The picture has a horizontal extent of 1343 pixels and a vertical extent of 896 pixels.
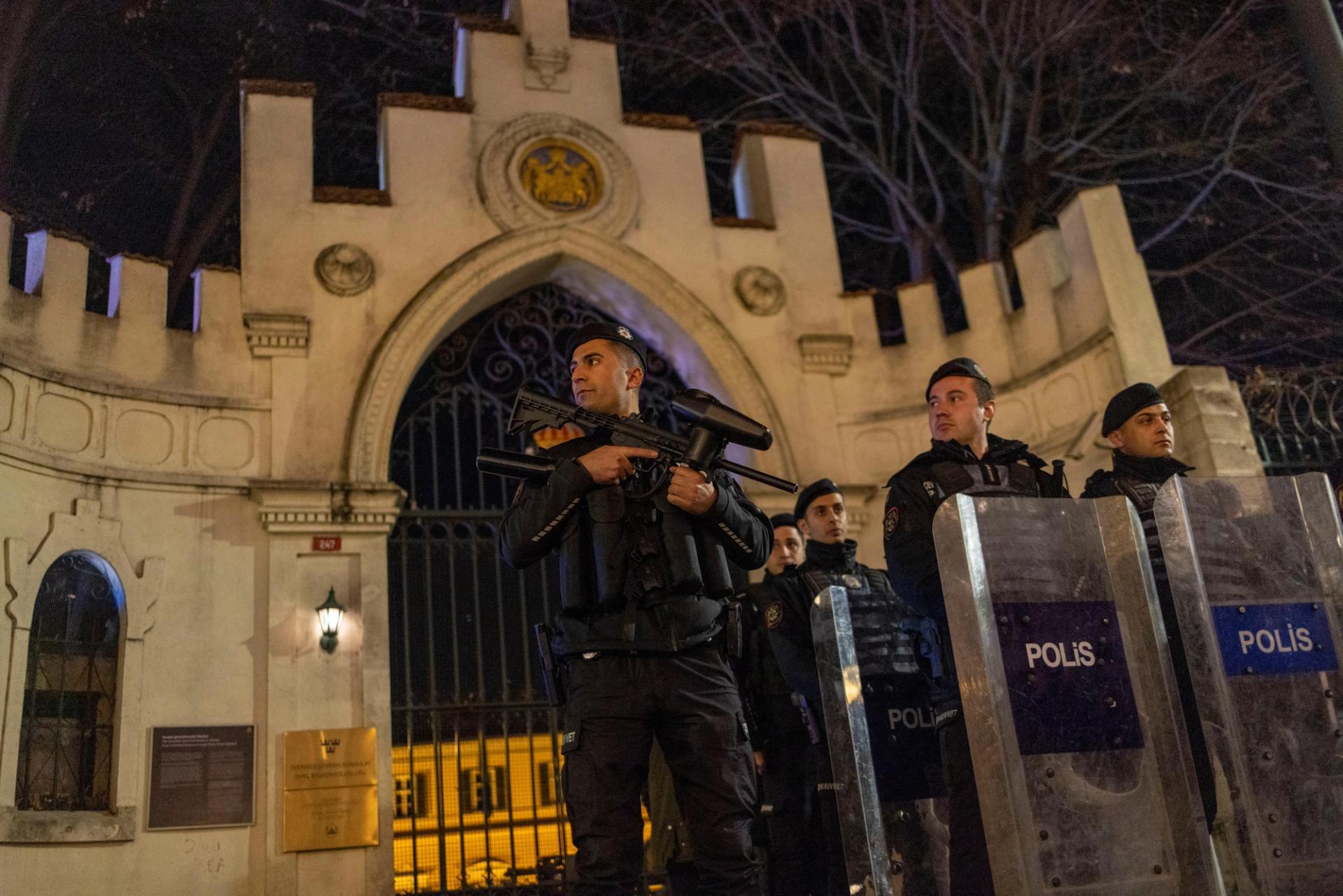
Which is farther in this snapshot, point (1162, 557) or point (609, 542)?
point (1162, 557)

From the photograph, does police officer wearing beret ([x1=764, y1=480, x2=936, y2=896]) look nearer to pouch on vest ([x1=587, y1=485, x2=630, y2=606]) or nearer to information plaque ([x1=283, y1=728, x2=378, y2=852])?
pouch on vest ([x1=587, y1=485, x2=630, y2=606])

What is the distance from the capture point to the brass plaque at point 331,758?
29.5 feet

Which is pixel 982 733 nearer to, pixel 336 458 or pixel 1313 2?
pixel 1313 2

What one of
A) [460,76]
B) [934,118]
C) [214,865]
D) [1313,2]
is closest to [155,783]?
[214,865]

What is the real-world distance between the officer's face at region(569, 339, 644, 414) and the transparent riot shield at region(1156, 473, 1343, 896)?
177cm

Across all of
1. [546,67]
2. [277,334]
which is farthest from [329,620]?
[546,67]

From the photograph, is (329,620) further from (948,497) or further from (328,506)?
(948,497)

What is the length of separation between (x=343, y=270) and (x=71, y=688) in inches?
154

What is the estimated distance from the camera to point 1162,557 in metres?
4.14

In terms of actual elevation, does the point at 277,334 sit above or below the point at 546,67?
below

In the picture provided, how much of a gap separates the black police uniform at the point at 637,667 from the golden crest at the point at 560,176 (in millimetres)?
7646

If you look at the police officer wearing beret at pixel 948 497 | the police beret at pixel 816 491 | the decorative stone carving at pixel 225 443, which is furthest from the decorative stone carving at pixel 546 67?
the police officer wearing beret at pixel 948 497

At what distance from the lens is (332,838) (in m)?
8.87

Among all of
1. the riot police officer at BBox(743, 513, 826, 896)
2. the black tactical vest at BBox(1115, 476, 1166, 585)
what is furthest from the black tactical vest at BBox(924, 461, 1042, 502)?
the riot police officer at BBox(743, 513, 826, 896)
